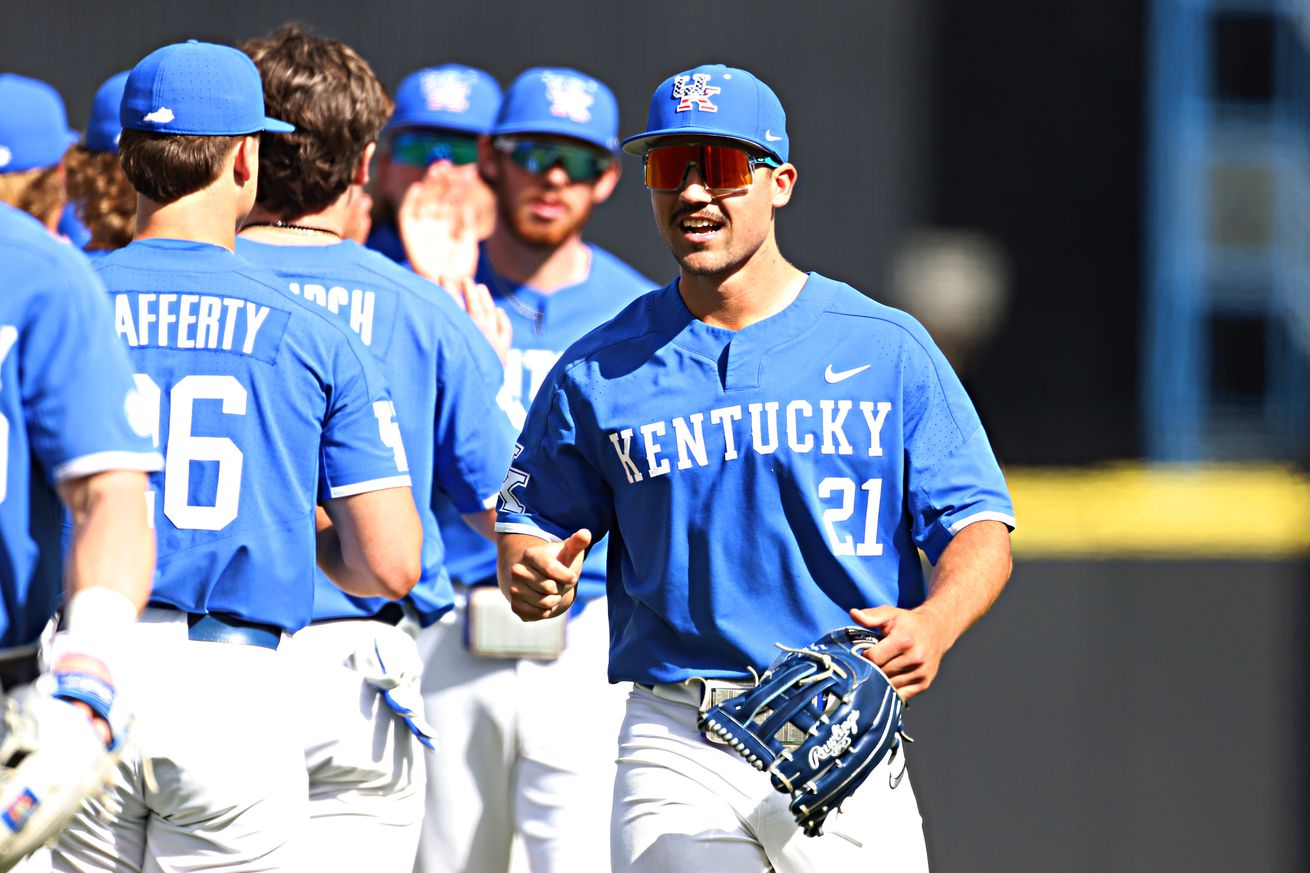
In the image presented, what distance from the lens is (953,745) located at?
8148 millimetres

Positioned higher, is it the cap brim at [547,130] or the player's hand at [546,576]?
the cap brim at [547,130]

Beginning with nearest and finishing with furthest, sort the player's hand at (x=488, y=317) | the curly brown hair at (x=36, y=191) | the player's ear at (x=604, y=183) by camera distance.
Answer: the player's hand at (x=488, y=317)
the curly brown hair at (x=36, y=191)
the player's ear at (x=604, y=183)

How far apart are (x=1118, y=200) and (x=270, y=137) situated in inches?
318

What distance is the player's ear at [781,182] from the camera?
13.5ft

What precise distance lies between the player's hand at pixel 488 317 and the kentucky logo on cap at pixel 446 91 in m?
0.86

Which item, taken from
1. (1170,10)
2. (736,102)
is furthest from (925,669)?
(1170,10)

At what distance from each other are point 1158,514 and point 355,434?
5.26 metres

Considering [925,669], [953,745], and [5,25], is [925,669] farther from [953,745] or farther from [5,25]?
[5,25]

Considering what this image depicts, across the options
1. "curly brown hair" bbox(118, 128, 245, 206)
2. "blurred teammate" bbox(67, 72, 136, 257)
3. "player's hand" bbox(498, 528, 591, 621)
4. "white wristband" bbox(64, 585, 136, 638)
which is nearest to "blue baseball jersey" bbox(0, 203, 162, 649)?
"white wristband" bbox(64, 585, 136, 638)

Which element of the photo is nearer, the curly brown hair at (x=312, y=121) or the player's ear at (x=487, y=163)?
the curly brown hair at (x=312, y=121)

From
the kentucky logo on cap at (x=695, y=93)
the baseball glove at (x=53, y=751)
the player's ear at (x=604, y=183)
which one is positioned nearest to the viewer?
the baseball glove at (x=53, y=751)

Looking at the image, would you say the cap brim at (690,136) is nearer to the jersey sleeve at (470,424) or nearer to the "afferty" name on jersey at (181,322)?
the "afferty" name on jersey at (181,322)

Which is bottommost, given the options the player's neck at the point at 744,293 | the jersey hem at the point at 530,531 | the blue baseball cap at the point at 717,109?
the jersey hem at the point at 530,531

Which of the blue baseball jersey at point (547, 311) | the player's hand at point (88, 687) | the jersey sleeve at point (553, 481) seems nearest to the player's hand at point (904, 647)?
the jersey sleeve at point (553, 481)
